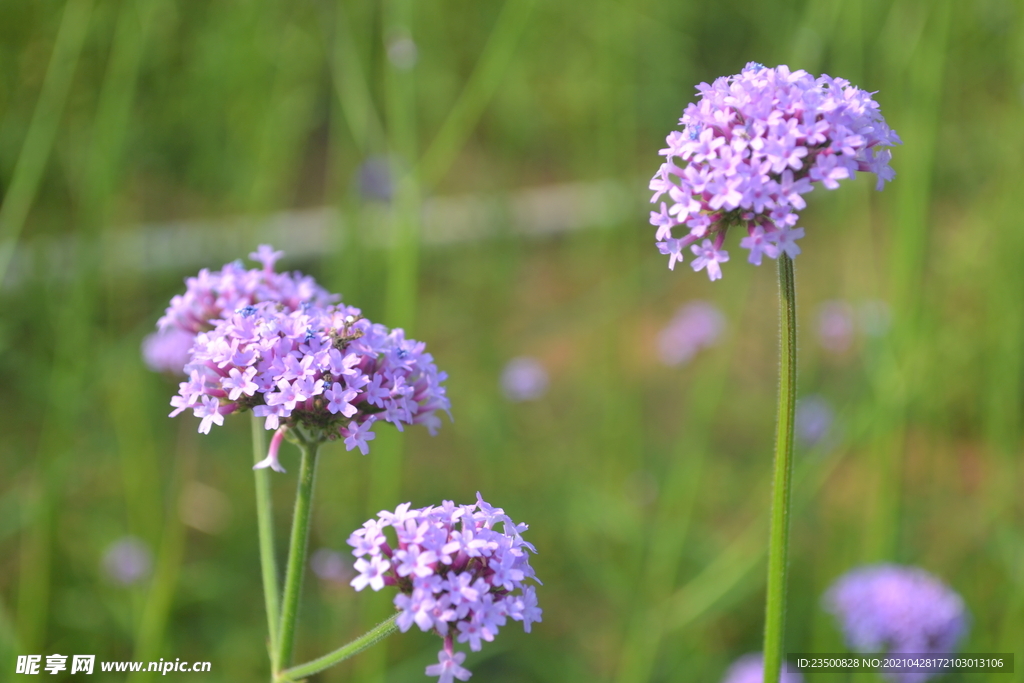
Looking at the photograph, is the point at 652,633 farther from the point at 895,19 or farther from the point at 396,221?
the point at 895,19

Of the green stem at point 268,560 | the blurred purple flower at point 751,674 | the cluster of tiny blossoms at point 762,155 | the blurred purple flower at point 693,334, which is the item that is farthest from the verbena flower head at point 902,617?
the blurred purple flower at point 693,334

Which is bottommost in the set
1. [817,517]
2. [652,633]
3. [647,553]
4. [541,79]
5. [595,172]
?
[652,633]

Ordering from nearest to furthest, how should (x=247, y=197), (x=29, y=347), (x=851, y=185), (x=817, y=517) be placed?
(x=851, y=185) → (x=247, y=197) → (x=817, y=517) → (x=29, y=347)

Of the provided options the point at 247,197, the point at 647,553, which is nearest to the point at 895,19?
the point at 647,553

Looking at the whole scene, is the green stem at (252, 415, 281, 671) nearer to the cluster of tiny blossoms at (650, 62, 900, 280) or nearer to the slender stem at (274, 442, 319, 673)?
the slender stem at (274, 442, 319, 673)

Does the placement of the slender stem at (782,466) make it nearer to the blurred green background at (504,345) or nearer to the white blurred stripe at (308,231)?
the blurred green background at (504,345)

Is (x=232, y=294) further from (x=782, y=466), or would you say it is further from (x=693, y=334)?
(x=693, y=334)
